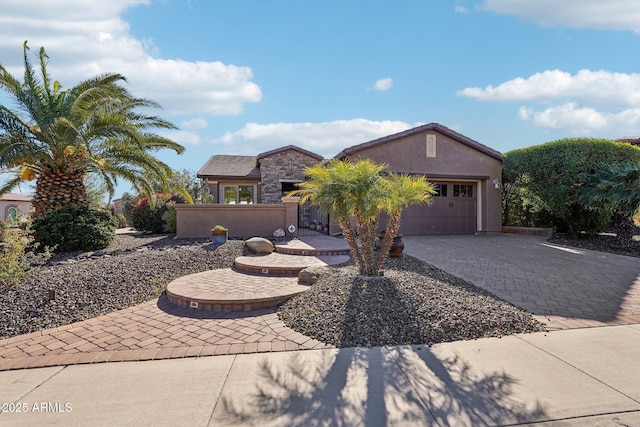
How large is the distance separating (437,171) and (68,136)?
45.0 feet

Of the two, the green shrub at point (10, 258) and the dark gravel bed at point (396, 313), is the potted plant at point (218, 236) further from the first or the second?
the dark gravel bed at point (396, 313)

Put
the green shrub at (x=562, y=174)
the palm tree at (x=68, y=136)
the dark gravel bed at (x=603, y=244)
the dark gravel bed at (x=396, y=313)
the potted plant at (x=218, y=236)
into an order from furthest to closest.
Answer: the green shrub at (x=562, y=174) → the dark gravel bed at (x=603, y=244) → the potted plant at (x=218, y=236) → the palm tree at (x=68, y=136) → the dark gravel bed at (x=396, y=313)

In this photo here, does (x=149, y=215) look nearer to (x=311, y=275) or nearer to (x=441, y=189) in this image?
(x=311, y=275)

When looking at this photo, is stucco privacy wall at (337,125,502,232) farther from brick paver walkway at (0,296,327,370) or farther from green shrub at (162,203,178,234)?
brick paver walkway at (0,296,327,370)

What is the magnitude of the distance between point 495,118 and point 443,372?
12.6 m

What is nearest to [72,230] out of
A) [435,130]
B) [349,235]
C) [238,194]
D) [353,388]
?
[349,235]

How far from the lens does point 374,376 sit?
11.0 feet

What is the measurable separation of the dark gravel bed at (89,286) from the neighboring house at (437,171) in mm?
7981

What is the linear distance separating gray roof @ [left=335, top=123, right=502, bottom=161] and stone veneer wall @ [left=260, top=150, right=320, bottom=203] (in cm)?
428

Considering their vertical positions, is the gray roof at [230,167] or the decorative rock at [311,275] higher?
the gray roof at [230,167]

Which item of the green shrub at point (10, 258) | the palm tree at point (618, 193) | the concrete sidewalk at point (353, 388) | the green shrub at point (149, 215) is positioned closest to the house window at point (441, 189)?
the palm tree at point (618, 193)

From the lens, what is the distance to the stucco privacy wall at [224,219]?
12.4 m

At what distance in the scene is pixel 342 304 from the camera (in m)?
4.94

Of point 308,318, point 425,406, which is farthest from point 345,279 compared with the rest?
point 425,406
